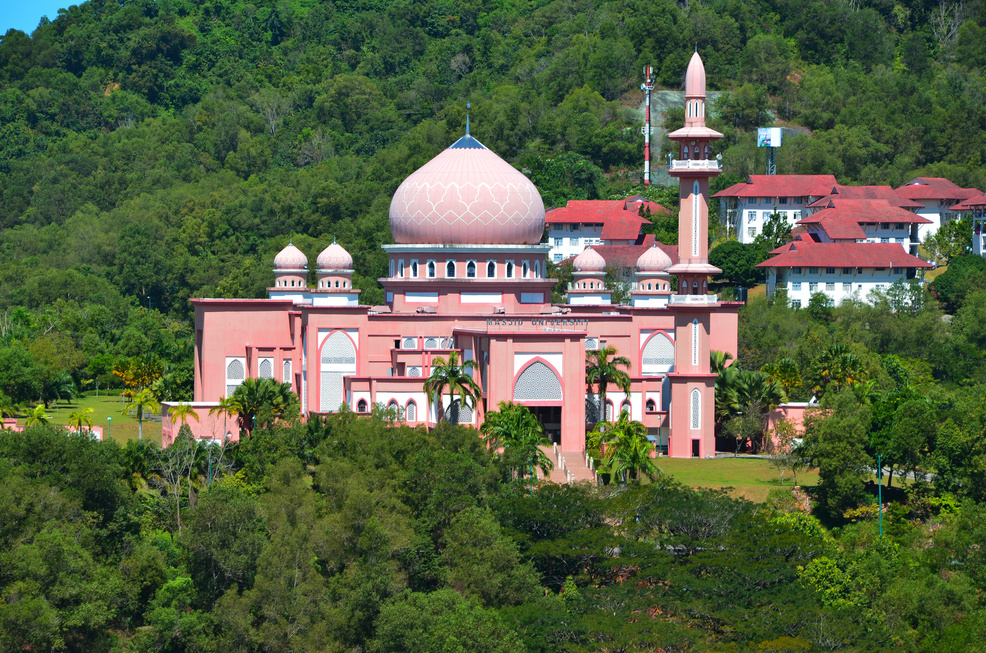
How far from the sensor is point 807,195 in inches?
3927

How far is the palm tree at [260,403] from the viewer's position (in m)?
52.7

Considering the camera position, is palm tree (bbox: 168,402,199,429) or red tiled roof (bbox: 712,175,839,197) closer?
palm tree (bbox: 168,402,199,429)

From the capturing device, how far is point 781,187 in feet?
328

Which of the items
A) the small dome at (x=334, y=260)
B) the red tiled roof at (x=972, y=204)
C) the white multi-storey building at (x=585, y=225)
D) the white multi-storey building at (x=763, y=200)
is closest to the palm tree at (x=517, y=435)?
the small dome at (x=334, y=260)

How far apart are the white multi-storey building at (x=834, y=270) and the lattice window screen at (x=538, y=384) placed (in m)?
33.8

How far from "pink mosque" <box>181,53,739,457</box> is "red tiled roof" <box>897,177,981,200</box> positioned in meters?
40.4

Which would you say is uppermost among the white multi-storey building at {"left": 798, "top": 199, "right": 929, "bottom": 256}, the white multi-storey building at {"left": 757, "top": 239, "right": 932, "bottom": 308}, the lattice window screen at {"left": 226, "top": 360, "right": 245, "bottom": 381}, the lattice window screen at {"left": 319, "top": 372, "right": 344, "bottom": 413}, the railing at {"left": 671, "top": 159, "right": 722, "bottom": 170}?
the white multi-storey building at {"left": 798, "top": 199, "right": 929, "bottom": 256}

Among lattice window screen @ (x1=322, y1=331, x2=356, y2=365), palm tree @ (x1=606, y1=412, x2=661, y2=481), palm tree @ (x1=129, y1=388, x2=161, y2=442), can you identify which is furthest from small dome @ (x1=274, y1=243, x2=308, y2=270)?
palm tree @ (x1=606, y1=412, x2=661, y2=481)

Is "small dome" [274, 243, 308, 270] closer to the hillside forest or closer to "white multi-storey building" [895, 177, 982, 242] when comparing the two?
the hillside forest

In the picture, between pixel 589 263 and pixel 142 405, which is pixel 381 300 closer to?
pixel 589 263

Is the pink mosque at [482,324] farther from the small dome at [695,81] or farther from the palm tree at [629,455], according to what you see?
the palm tree at [629,455]

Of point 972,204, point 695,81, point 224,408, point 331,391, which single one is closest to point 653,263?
point 695,81

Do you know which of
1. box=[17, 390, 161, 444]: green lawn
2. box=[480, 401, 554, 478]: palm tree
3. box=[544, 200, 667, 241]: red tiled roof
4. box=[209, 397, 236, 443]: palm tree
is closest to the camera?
box=[480, 401, 554, 478]: palm tree

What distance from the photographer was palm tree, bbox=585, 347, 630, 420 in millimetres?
55656
